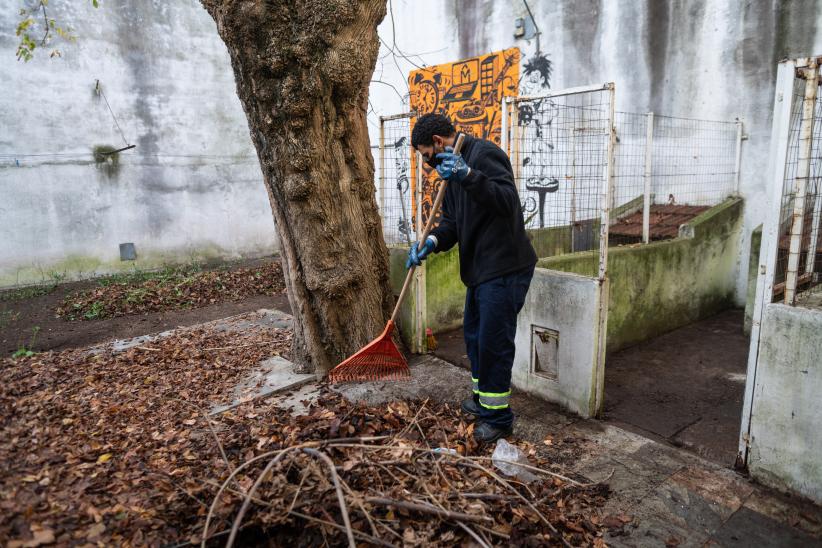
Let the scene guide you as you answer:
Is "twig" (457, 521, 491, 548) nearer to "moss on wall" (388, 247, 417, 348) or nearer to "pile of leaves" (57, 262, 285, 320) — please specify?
"moss on wall" (388, 247, 417, 348)

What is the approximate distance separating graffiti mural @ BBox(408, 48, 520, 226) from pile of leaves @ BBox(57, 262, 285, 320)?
3185 millimetres

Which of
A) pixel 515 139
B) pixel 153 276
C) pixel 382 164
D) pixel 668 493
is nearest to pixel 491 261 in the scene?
pixel 515 139

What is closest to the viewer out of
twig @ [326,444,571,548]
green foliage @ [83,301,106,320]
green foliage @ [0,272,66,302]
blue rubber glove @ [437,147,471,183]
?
twig @ [326,444,571,548]

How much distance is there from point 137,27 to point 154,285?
18.2 ft

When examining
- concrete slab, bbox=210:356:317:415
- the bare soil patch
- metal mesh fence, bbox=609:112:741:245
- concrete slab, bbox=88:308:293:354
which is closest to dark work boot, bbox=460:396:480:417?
concrete slab, bbox=210:356:317:415

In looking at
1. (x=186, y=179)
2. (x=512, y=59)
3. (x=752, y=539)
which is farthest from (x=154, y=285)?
(x=752, y=539)

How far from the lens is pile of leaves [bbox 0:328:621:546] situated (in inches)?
96.1

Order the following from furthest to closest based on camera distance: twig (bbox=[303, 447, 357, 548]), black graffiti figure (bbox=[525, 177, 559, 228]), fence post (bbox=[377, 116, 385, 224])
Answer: black graffiti figure (bbox=[525, 177, 559, 228])
fence post (bbox=[377, 116, 385, 224])
twig (bbox=[303, 447, 357, 548])

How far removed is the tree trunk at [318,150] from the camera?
13.4ft

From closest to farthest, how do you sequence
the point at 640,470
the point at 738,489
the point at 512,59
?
the point at 738,489 < the point at 640,470 < the point at 512,59

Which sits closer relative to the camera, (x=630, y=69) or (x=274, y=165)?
(x=274, y=165)

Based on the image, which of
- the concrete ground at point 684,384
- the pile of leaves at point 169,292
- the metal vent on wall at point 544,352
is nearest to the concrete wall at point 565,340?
the metal vent on wall at point 544,352

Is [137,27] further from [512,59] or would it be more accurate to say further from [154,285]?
[512,59]

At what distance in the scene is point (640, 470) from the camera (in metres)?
3.36
